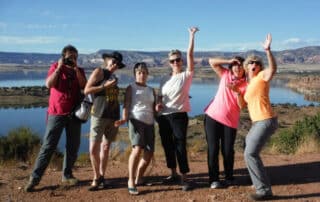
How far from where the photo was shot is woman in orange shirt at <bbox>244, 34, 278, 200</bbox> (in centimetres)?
486

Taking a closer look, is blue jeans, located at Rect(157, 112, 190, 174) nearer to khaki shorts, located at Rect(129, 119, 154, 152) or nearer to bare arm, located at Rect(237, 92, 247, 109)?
khaki shorts, located at Rect(129, 119, 154, 152)

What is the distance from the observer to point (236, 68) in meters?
5.31

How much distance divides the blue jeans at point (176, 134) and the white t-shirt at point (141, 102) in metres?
0.27

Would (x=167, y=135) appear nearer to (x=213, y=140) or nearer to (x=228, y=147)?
(x=213, y=140)

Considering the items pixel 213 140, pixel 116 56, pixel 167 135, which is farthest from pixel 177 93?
pixel 116 56

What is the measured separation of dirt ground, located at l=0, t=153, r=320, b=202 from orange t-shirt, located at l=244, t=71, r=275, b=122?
108cm

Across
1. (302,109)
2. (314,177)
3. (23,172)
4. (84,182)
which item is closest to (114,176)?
(84,182)

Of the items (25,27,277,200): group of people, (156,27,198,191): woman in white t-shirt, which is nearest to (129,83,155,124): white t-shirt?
(25,27,277,200): group of people

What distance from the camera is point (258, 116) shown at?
493cm

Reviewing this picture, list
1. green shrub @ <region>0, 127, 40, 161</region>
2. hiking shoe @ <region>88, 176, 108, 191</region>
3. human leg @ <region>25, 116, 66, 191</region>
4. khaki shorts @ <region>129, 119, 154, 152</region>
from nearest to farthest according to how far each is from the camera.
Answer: khaki shorts @ <region>129, 119, 154, 152</region> → human leg @ <region>25, 116, 66, 191</region> → hiking shoe @ <region>88, 176, 108, 191</region> → green shrub @ <region>0, 127, 40, 161</region>

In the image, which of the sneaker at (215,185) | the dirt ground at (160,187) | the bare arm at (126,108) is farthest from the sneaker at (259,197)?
the bare arm at (126,108)

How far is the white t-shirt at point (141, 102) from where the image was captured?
5348 mm

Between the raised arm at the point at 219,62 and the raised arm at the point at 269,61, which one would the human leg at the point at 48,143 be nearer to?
the raised arm at the point at 219,62

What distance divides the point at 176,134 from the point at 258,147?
1068 millimetres
